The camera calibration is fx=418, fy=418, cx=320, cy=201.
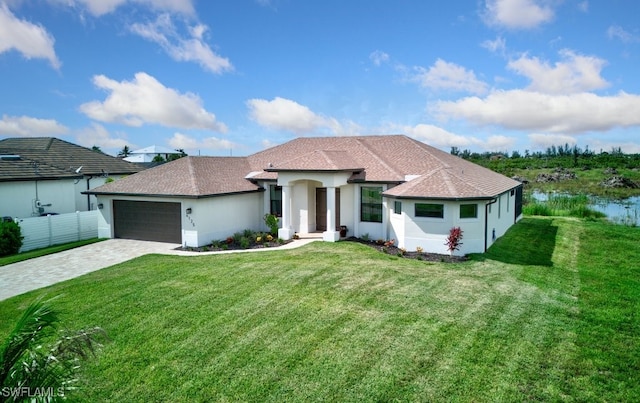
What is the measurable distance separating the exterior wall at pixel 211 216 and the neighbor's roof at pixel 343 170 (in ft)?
1.50

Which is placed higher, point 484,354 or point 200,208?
point 200,208

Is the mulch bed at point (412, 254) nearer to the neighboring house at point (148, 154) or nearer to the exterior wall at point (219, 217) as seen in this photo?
the exterior wall at point (219, 217)

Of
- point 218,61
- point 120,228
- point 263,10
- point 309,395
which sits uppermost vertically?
point 263,10

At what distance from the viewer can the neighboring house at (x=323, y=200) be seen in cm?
1642

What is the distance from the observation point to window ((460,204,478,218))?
1619 centimetres

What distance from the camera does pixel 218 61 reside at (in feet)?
73.8

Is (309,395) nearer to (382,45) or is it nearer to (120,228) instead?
(120,228)

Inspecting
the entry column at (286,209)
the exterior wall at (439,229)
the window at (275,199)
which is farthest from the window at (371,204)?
the window at (275,199)

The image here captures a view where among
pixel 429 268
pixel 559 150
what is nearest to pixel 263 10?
pixel 429 268

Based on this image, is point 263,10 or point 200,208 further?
point 263,10

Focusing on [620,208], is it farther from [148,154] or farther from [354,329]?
[148,154]

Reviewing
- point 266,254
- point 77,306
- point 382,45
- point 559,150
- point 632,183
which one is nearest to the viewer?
point 77,306

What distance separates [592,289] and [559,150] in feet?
314

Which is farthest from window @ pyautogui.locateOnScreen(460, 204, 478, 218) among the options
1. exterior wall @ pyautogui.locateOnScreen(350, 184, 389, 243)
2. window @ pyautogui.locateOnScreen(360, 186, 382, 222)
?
window @ pyautogui.locateOnScreen(360, 186, 382, 222)
